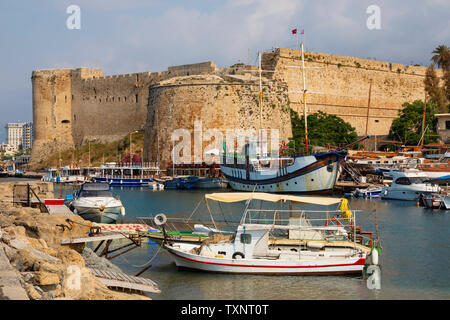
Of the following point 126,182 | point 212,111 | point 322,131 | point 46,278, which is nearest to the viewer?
point 46,278

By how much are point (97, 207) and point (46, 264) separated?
10.4 m

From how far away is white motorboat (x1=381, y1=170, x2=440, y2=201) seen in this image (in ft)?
101

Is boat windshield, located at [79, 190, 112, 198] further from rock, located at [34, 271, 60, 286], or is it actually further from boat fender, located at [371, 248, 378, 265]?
rock, located at [34, 271, 60, 286]

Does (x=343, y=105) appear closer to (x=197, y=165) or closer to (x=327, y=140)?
(x=327, y=140)

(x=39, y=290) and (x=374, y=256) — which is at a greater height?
(x=39, y=290)

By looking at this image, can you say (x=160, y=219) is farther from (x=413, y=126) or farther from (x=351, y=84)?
(x=351, y=84)

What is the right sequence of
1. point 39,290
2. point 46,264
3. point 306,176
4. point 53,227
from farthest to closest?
point 306,176 < point 53,227 < point 46,264 < point 39,290

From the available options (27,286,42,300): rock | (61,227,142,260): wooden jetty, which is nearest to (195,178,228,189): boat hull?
(61,227,142,260): wooden jetty

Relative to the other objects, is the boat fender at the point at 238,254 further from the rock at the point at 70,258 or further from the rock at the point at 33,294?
the rock at the point at 33,294

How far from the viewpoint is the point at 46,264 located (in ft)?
33.8

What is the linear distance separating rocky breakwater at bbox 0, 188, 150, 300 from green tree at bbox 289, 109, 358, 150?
30699 millimetres

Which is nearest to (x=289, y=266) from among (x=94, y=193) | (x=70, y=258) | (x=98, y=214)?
(x=70, y=258)

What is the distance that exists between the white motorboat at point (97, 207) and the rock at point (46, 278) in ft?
35.8

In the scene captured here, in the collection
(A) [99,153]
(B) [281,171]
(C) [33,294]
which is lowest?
(C) [33,294]
